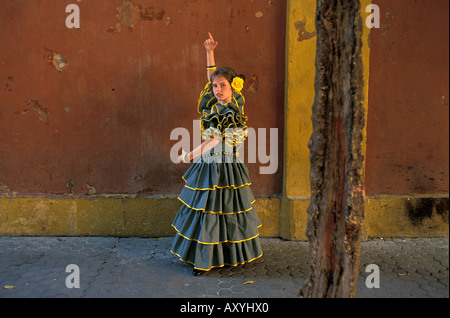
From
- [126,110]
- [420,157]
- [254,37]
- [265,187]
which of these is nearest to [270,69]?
[254,37]

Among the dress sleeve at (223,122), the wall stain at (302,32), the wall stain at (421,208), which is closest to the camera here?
the dress sleeve at (223,122)

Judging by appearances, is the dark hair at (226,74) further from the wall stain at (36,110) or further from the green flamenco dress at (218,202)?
the wall stain at (36,110)

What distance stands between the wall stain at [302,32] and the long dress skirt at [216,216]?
172cm

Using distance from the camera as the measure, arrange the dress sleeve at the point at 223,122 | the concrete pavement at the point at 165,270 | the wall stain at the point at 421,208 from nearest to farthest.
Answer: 1. the concrete pavement at the point at 165,270
2. the dress sleeve at the point at 223,122
3. the wall stain at the point at 421,208

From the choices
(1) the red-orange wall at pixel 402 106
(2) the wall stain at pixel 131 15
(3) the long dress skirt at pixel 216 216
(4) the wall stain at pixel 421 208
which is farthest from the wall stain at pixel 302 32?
(4) the wall stain at pixel 421 208

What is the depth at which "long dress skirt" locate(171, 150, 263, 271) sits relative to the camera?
3896mm

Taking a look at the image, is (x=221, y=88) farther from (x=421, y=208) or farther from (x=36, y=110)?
(x=421, y=208)

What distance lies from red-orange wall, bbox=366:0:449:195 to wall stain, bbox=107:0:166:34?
8.28 ft

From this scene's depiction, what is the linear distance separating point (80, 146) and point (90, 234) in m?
1.05

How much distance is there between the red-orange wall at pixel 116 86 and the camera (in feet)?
15.8

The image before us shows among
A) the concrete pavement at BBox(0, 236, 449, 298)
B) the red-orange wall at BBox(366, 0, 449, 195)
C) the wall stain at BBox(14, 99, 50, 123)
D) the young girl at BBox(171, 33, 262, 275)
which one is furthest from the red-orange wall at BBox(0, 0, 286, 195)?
the red-orange wall at BBox(366, 0, 449, 195)

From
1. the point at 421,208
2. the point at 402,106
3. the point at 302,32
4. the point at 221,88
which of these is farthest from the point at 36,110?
the point at 421,208

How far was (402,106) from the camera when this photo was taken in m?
4.90

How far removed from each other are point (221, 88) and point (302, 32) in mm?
1492
